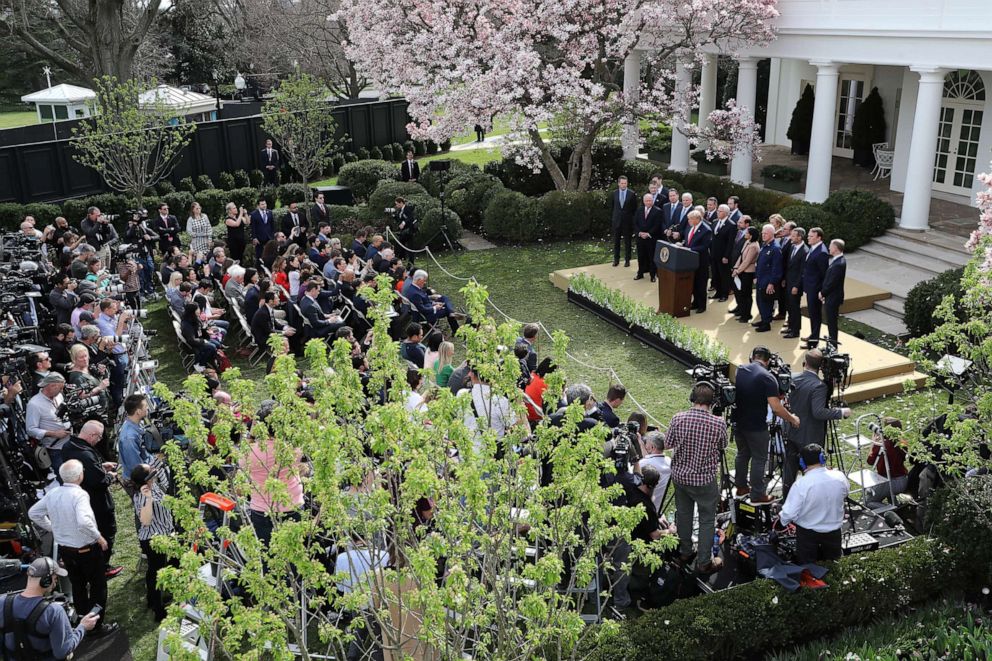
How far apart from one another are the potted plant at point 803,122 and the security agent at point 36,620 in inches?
976

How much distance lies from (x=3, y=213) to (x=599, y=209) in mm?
13813

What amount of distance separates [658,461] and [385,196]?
14.1 m

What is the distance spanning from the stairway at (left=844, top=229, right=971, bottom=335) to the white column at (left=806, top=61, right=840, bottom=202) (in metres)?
2.44

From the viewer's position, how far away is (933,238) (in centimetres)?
1861

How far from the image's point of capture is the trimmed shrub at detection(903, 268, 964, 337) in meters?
14.6

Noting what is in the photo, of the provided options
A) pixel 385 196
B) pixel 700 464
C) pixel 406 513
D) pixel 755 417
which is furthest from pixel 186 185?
pixel 406 513

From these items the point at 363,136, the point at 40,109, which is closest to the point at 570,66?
the point at 363,136

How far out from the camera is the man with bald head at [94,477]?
8898 millimetres

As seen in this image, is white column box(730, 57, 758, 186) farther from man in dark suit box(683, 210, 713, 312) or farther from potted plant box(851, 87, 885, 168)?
man in dark suit box(683, 210, 713, 312)

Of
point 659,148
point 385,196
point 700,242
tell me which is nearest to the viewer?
point 700,242

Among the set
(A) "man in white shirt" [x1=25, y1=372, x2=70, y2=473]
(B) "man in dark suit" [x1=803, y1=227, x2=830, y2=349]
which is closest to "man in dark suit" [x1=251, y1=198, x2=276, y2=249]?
(A) "man in white shirt" [x1=25, y1=372, x2=70, y2=473]

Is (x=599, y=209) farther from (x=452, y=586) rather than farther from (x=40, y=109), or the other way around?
(x=40, y=109)

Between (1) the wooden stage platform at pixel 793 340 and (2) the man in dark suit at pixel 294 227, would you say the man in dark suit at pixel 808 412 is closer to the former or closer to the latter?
(1) the wooden stage platform at pixel 793 340

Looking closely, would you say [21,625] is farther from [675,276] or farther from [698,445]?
[675,276]
